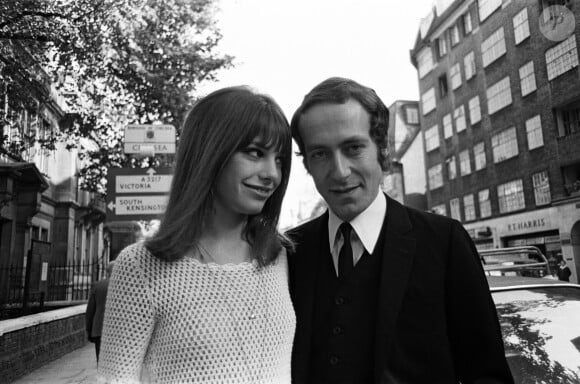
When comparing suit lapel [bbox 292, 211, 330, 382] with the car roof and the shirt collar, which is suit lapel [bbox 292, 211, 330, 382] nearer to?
the shirt collar

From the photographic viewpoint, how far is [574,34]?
22500 millimetres

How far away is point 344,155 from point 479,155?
3140 cm

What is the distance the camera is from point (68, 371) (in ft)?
29.6

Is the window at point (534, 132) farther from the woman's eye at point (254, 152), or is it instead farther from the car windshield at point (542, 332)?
the woman's eye at point (254, 152)

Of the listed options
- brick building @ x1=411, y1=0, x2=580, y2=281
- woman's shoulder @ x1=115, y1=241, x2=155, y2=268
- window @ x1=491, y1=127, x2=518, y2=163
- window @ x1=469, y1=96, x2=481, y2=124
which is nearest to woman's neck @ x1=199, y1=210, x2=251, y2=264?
woman's shoulder @ x1=115, y1=241, x2=155, y2=268

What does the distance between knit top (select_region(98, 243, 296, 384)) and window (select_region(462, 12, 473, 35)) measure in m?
33.5

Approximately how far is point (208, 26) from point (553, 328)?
14.1 m

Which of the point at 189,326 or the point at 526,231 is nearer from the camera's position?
the point at 189,326

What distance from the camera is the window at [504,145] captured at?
90.5 feet

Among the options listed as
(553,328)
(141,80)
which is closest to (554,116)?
(141,80)

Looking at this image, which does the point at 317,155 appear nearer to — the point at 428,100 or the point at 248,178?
the point at 248,178

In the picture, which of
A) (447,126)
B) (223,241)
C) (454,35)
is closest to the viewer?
(223,241)

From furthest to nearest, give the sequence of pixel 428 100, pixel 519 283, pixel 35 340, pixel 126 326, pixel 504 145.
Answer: pixel 428 100 → pixel 504 145 → pixel 35 340 → pixel 519 283 → pixel 126 326

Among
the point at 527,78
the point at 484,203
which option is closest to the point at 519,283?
the point at 527,78
